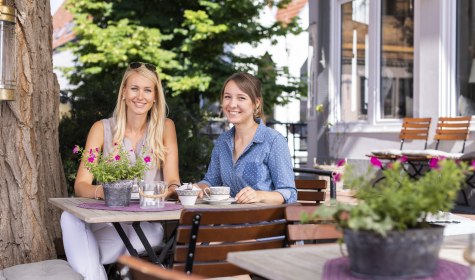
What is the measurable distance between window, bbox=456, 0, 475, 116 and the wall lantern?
7.14 meters

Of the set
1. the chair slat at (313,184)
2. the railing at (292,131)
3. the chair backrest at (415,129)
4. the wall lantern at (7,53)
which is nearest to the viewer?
the wall lantern at (7,53)

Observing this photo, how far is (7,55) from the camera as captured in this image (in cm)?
418

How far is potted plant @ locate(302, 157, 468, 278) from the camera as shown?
1938 millimetres

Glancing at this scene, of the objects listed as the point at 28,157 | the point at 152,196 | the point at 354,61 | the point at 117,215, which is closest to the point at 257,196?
the point at 152,196

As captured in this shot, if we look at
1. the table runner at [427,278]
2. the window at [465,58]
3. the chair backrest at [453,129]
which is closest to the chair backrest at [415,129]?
the chair backrest at [453,129]

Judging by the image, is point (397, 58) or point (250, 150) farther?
point (397, 58)

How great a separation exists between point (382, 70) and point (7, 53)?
8.69 m

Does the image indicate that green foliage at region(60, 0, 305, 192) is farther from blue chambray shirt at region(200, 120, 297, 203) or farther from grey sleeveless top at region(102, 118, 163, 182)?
blue chambray shirt at region(200, 120, 297, 203)

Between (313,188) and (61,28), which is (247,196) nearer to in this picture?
(313,188)

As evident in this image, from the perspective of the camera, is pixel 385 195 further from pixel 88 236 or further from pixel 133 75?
pixel 133 75

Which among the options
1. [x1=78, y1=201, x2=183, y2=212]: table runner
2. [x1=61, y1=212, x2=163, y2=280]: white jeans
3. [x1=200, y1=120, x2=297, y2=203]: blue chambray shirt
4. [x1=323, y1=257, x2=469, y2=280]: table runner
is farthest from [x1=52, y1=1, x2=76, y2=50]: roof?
[x1=323, y1=257, x2=469, y2=280]: table runner

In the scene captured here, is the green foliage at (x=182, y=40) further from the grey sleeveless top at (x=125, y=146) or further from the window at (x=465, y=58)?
the grey sleeveless top at (x=125, y=146)

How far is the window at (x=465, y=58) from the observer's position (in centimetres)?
1010

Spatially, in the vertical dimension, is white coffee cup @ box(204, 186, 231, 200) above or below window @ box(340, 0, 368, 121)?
below
